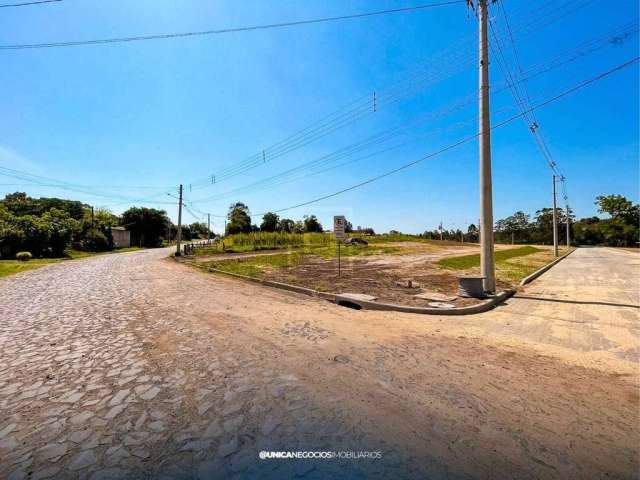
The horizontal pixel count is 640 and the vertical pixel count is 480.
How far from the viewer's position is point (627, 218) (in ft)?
189

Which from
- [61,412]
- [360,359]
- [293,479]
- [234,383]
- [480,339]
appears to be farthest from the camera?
[480,339]

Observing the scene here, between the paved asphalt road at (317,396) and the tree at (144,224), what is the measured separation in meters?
64.3

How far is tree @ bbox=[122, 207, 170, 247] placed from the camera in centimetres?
6284

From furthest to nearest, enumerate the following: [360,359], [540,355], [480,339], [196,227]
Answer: [196,227]
[480,339]
[540,355]
[360,359]

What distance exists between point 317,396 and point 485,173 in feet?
29.7

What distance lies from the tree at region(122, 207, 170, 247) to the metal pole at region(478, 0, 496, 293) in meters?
68.0

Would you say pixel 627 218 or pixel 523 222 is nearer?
pixel 627 218

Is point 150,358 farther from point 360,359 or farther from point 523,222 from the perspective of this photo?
point 523,222

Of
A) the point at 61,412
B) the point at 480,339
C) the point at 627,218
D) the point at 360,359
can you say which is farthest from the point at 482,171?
the point at 627,218

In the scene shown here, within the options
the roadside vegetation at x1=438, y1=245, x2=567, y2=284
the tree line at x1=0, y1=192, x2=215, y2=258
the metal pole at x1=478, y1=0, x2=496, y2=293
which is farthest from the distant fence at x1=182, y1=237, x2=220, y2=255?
the metal pole at x1=478, y1=0, x2=496, y2=293

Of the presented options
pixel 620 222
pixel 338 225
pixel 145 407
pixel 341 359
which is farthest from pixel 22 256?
pixel 620 222

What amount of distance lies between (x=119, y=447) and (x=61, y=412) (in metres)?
1.10

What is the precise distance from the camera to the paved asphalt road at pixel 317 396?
2.36m

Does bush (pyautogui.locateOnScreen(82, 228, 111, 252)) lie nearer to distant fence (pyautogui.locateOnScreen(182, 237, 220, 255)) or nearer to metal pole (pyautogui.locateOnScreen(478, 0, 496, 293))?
distant fence (pyautogui.locateOnScreen(182, 237, 220, 255))
